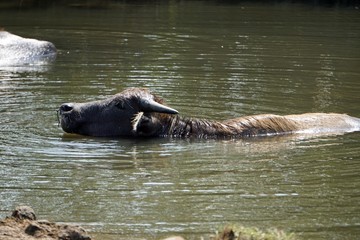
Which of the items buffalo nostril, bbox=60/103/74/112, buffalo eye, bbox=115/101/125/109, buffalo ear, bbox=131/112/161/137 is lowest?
buffalo ear, bbox=131/112/161/137

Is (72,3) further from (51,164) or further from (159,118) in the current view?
(51,164)

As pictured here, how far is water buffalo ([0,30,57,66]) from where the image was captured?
61.0ft

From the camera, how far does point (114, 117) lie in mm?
12633

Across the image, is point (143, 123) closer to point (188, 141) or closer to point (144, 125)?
point (144, 125)

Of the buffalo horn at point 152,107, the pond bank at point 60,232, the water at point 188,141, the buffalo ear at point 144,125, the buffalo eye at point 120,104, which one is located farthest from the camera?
the buffalo eye at point 120,104

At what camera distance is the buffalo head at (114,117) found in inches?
493

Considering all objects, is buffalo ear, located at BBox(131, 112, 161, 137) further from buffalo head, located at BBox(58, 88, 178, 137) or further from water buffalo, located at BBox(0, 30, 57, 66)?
water buffalo, located at BBox(0, 30, 57, 66)

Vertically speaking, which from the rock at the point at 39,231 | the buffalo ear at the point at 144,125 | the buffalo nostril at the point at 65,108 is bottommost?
the buffalo ear at the point at 144,125

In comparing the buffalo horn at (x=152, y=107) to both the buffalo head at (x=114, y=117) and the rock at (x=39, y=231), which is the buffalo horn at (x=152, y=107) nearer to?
the buffalo head at (x=114, y=117)

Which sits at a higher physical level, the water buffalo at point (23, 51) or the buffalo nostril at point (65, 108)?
the buffalo nostril at point (65, 108)

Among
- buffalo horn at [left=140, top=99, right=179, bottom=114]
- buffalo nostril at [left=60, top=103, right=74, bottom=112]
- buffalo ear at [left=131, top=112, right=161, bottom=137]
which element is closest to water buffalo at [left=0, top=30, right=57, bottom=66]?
buffalo nostril at [left=60, top=103, right=74, bottom=112]

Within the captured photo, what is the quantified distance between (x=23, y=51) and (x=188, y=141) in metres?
7.43

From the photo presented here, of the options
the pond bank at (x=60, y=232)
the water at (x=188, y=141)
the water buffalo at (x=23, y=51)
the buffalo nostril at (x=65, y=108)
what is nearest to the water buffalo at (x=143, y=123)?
the buffalo nostril at (x=65, y=108)

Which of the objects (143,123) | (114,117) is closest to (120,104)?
(114,117)
